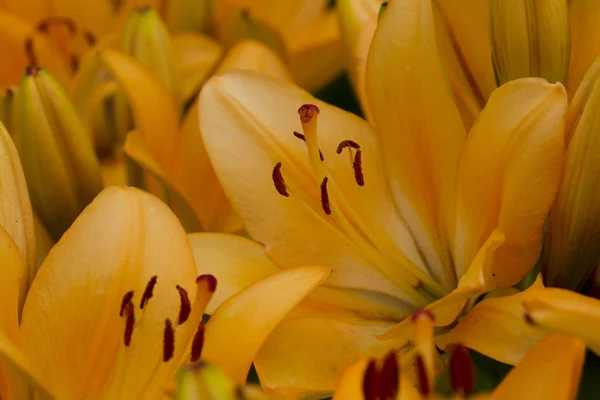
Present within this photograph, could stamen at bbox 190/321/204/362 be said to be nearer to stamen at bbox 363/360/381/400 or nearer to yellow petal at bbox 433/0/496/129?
stamen at bbox 363/360/381/400

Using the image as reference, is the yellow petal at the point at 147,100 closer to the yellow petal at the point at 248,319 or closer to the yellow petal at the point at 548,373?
the yellow petal at the point at 248,319

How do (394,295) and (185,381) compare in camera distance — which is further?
(394,295)

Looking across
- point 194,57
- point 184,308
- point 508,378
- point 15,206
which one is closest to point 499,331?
point 508,378

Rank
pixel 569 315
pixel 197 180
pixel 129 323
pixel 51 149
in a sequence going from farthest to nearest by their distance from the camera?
pixel 197 180 < pixel 51 149 < pixel 129 323 < pixel 569 315

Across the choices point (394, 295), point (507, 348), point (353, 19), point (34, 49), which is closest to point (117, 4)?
point (34, 49)

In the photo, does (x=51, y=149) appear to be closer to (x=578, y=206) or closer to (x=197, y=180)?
(x=197, y=180)

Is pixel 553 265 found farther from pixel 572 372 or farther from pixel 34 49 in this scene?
pixel 34 49
